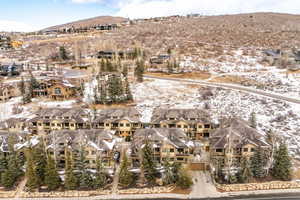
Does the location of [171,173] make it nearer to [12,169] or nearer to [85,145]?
[85,145]

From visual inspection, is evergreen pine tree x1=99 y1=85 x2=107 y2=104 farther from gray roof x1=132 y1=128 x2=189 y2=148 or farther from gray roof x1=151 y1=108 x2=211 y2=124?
gray roof x1=132 y1=128 x2=189 y2=148

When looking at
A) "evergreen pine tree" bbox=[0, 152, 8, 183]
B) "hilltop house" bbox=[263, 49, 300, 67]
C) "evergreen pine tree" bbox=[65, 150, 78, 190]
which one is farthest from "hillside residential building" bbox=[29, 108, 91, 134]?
"hilltop house" bbox=[263, 49, 300, 67]

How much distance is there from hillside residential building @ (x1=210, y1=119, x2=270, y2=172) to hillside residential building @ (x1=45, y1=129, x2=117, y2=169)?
16421 mm

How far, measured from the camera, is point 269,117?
5384 centimetres

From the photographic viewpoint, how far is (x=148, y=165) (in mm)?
34156

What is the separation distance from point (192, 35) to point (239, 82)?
82.7 meters

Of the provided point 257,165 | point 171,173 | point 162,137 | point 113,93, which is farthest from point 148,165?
point 113,93

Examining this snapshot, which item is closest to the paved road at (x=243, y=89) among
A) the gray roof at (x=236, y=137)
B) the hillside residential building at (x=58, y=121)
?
the gray roof at (x=236, y=137)

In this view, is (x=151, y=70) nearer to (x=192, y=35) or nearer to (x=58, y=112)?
(x=58, y=112)

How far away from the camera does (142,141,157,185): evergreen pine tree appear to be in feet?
112

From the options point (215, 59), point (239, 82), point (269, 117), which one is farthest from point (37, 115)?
point (215, 59)

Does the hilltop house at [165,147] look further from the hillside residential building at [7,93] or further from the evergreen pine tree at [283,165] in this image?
the hillside residential building at [7,93]

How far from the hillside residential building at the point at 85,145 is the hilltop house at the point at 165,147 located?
4.15 m

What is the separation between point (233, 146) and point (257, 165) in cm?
422
